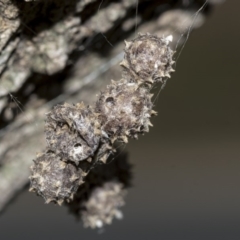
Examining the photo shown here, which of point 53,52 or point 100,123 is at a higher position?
point 53,52

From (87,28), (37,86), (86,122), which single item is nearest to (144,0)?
(87,28)

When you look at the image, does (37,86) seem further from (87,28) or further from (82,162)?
(82,162)

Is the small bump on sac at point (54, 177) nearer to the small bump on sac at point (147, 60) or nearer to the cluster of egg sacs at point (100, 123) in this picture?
the cluster of egg sacs at point (100, 123)

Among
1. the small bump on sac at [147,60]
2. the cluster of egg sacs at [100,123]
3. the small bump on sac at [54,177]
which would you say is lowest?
the small bump on sac at [54,177]

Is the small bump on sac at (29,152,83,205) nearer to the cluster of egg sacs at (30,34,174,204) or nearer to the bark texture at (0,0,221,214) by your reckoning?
the cluster of egg sacs at (30,34,174,204)

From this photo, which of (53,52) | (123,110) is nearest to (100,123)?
(123,110)

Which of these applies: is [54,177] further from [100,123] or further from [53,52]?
[53,52]

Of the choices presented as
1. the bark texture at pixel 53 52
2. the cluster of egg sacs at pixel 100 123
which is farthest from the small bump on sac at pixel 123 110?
the bark texture at pixel 53 52
